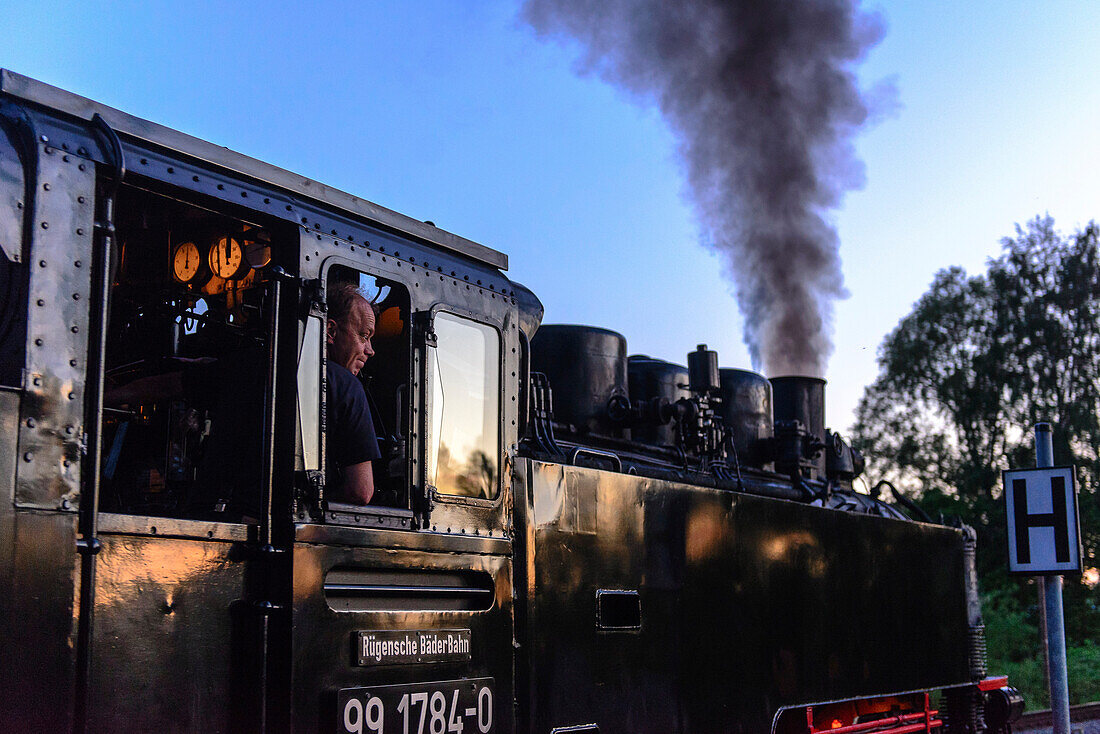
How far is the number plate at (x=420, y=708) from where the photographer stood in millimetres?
3281

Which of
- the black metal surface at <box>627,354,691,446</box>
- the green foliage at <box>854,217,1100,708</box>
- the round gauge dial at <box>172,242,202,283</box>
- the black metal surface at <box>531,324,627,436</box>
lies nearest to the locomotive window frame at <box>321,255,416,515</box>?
the round gauge dial at <box>172,242,202,283</box>

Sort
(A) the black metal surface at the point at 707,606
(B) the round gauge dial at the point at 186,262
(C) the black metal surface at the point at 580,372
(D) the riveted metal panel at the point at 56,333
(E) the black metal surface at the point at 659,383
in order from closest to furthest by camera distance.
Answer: (D) the riveted metal panel at the point at 56,333
(B) the round gauge dial at the point at 186,262
(A) the black metal surface at the point at 707,606
(C) the black metal surface at the point at 580,372
(E) the black metal surface at the point at 659,383

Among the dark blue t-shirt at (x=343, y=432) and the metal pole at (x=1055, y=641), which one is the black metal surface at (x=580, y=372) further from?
the dark blue t-shirt at (x=343, y=432)

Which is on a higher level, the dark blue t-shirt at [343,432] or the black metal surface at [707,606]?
the dark blue t-shirt at [343,432]

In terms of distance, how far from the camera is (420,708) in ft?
11.4

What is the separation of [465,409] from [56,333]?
153 cm

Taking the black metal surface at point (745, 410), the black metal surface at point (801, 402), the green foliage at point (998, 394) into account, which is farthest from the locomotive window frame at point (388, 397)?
the green foliage at point (998, 394)

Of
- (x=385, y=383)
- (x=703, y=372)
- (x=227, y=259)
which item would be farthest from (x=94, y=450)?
(x=703, y=372)

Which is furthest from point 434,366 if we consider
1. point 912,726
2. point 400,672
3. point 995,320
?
point 995,320

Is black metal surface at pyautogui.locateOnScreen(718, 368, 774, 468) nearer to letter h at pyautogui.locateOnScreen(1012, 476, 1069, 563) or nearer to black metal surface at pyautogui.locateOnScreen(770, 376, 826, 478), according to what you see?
black metal surface at pyautogui.locateOnScreen(770, 376, 826, 478)

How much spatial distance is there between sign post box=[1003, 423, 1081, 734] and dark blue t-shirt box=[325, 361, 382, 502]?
407 centimetres

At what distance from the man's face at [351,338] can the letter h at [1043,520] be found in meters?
4.27

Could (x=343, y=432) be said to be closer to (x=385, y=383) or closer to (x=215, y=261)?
(x=385, y=383)

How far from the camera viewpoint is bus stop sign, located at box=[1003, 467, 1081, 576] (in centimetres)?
605
